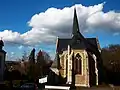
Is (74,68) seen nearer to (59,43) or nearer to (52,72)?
(52,72)

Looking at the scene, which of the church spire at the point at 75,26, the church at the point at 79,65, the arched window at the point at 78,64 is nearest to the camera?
the church at the point at 79,65

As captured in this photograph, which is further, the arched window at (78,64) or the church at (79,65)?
the arched window at (78,64)

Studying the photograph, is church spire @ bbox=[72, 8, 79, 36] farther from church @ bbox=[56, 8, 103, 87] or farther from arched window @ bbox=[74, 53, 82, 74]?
arched window @ bbox=[74, 53, 82, 74]

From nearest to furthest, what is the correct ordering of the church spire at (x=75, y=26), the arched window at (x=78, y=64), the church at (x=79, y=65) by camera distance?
the church at (x=79, y=65)
the arched window at (x=78, y=64)
the church spire at (x=75, y=26)

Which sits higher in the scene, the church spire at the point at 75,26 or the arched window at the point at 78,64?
the church spire at the point at 75,26

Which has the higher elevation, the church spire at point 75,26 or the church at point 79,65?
the church spire at point 75,26

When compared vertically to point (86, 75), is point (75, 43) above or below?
above

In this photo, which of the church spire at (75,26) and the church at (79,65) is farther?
the church spire at (75,26)

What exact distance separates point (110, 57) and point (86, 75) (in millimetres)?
35174

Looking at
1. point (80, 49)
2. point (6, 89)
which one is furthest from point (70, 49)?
point (6, 89)

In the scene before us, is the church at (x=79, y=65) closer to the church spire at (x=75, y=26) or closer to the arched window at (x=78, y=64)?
the arched window at (x=78, y=64)

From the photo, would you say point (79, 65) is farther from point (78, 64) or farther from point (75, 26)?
point (75, 26)

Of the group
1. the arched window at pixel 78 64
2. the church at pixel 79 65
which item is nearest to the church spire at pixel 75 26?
the church at pixel 79 65

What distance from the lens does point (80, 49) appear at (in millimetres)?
56469
